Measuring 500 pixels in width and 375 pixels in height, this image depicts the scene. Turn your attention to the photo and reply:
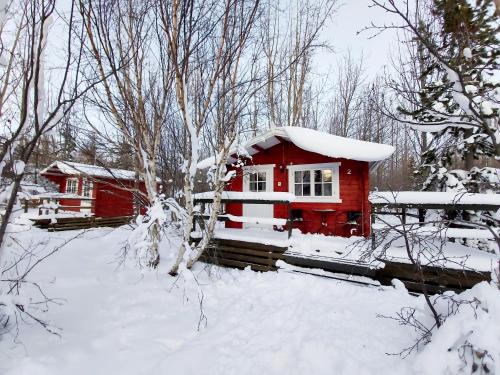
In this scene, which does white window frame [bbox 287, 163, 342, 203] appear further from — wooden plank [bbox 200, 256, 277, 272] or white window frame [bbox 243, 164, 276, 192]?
wooden plank [bbox 200, 256, 277, 272]

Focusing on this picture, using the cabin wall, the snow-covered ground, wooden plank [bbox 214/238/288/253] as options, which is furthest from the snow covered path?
the cabin wall

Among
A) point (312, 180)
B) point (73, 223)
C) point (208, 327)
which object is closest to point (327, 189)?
point (312, 180)

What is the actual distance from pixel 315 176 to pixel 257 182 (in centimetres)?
216

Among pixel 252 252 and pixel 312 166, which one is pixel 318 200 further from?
pixel 252 252

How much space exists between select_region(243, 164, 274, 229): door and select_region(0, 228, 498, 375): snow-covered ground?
4072 millimetres

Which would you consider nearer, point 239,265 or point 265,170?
point 239,265

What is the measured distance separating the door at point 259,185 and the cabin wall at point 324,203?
0.55ft

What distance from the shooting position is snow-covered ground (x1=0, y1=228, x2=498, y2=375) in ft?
9.15

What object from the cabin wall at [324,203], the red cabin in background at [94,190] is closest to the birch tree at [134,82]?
the cabin wall at [324,203]

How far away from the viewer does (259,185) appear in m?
9.82

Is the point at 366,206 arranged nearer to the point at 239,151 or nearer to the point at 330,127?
the point at 239,151

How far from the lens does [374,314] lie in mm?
3873

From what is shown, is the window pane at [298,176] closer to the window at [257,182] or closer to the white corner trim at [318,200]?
the white corner trim at [318,200]

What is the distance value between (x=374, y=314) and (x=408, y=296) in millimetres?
1064
